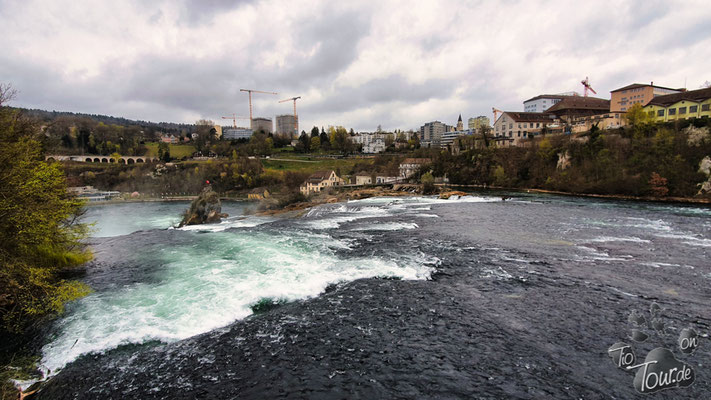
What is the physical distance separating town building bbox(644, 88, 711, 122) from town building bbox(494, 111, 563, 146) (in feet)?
74.1

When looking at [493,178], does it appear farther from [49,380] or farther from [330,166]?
[49,380]

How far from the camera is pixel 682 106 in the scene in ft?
201

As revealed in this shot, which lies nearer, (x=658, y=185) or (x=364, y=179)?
(x=658, y=185)

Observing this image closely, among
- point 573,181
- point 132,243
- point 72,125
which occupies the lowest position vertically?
point 132,243

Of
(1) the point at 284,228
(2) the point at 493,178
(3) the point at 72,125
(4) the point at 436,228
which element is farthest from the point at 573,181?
(3) the point at 72,125

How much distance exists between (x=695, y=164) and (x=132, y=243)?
71806 millimetres

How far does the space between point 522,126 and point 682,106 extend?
3487 centimetres

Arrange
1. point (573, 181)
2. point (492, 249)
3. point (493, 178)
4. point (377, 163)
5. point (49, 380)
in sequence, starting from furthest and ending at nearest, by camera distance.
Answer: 1. point (377, 163)
2. point (493, 178)
3. point (573, 181)
4. point (492, 249)
5. point (49, 380)

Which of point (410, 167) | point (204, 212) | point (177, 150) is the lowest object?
point (204, 212)

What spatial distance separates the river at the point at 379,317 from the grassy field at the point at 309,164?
80.6 meters

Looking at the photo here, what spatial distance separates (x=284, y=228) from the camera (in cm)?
3064

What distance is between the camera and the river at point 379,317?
8281 millimetres

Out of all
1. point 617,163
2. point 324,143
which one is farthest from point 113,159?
point 617,163

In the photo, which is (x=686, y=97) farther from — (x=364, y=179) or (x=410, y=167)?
(x=364, y=179)
